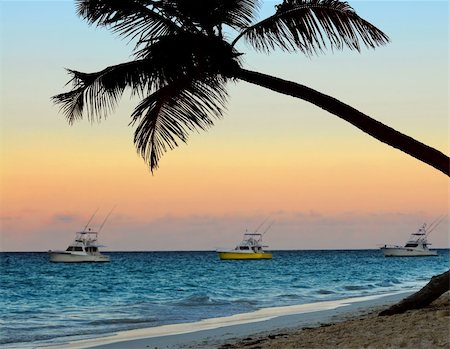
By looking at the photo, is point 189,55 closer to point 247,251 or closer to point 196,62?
point 196,62

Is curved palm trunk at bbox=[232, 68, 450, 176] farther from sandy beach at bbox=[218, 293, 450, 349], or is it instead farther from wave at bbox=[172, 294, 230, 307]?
wave at bbox=[172, 294, 230, 307]

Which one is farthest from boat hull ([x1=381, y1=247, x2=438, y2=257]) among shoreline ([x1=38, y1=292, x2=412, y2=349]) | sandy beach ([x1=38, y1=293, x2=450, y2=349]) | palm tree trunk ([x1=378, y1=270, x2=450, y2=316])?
palm tree trunk ([x1=378, y1=270, x2=450, y2=316])

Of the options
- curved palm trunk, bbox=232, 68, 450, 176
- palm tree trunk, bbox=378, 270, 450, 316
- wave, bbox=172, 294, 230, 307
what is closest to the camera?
curved palm trunk, bbox=232, 68, 450, 176

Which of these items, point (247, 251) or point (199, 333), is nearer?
point (199, 333)

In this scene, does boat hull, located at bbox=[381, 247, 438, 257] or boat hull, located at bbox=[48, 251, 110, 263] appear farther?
boat hull, located at bbox=[381, 247, 438, 257]

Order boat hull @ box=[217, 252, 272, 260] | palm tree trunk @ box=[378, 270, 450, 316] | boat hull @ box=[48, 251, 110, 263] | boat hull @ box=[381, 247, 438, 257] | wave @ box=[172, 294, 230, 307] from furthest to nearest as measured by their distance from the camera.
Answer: boat hull @ box=[381, 247, 438, 257], boat hull @ box=[217, 252, 272, 260], boat hull @ box=[48, 251, 110, 263], wave @ box=[172, 294, 230, 307], palm tree trunk @ box=[378, 270, 450, 316]

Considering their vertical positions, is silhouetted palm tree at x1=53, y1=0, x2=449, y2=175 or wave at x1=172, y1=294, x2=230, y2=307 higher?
silhouetted palm tree at x1=53, y1=0, x2=449, y2=175

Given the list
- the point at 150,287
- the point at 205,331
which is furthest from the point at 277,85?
the point at 150,287

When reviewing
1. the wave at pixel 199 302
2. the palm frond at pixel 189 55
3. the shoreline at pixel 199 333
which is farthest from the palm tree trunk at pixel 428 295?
the wave at pixel 199 302

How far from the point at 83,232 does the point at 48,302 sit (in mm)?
49664

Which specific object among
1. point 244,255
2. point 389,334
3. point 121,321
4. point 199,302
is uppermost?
point 244,255

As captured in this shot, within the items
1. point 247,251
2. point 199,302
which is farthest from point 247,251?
point 199,302

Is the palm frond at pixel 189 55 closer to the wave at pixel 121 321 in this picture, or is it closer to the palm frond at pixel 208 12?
the palm frond at pixel 208 12

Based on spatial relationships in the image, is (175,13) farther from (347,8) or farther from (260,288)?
(260,288)
